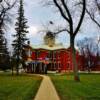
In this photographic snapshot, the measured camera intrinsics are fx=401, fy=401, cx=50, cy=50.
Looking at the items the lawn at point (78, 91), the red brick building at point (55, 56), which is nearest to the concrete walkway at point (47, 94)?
the lawn at point (78, 91)

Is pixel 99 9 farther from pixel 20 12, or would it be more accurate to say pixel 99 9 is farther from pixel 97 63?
pixel 97 63

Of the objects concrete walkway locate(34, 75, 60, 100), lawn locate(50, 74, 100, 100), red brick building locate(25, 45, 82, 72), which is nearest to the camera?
concrete walkway locate(34, 75, 60, 100)

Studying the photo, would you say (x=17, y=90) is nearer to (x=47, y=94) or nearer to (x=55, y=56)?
(x=47, y=94)

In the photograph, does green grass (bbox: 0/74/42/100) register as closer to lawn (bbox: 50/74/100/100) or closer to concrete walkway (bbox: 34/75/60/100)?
concrete walkway (bbox: 34/75/60/100)

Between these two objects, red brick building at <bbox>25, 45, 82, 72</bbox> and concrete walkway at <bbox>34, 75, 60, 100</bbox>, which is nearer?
concrete walkway at <bbox>34, 75, 60, 100</bbox>

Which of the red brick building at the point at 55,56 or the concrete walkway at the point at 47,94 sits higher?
the red brick building at the point at 55,56

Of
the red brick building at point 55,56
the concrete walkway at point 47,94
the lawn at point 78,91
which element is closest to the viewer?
the concrete walkway at point 47,94

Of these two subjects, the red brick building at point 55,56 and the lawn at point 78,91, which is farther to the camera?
the red brick building at point 55,56

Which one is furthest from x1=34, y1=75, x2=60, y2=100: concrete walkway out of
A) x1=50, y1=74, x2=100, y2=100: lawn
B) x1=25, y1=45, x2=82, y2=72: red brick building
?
x1=25, y1=45, x2=82, y2=72: red brick building

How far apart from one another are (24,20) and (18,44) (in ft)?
21.3

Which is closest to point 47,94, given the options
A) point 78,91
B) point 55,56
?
point 78,91

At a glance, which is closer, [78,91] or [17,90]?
[78,91]

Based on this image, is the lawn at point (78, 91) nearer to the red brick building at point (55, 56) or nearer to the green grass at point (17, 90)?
the green grass at point (17, 90)

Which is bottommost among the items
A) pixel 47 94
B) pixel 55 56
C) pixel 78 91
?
pixel 47 94
